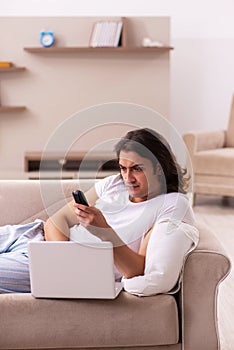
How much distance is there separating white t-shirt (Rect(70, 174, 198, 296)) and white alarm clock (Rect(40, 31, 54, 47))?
408cm

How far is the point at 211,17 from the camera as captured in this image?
690 centimetres

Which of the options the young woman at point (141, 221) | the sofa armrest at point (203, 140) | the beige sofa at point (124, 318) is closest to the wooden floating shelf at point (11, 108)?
the sofa armrest at point (203, 140)

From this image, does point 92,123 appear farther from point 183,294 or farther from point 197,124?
point 197,124

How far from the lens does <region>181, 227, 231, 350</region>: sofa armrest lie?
2.14 meters

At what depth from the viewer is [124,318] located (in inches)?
83.2

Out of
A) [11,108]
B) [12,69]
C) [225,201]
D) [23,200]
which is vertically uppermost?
[23,200]

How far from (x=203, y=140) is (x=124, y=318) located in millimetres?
3956

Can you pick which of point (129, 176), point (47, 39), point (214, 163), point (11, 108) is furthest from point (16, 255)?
point (47, 39)

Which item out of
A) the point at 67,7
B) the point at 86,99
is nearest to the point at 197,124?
the point at 86,99

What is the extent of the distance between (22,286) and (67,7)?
16.3 feet

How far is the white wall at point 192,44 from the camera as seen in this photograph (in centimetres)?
682

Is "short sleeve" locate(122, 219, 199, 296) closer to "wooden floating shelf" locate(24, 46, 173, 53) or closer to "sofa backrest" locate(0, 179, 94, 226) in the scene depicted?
"sofa backrest" locate(0, 179, 94, 226)

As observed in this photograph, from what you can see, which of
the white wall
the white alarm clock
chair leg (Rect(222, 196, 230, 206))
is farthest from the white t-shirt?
the white wall

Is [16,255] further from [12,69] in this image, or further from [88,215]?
[12,69]
